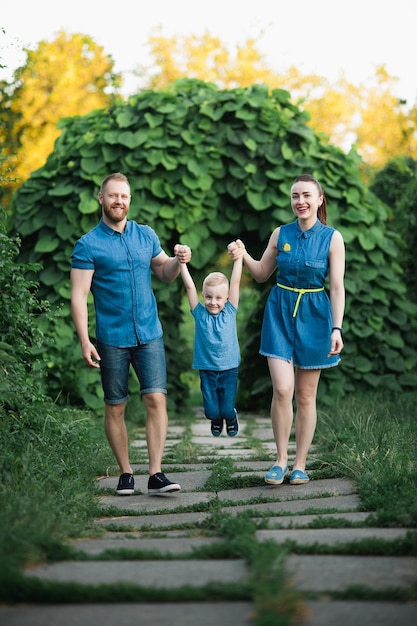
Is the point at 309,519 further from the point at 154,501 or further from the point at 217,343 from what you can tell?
the point at 217,343

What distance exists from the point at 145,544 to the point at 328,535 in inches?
27.7

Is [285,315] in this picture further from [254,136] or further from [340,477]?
[254,136]

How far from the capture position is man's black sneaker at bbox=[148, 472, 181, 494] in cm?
434

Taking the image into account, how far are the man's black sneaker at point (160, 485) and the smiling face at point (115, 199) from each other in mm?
1359

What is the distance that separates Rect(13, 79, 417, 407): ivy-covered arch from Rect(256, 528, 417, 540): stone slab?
14.0 feet

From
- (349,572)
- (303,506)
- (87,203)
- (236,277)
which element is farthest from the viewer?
(87,203)

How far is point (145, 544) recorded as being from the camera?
326 cm

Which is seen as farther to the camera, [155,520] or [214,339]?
[214,339]

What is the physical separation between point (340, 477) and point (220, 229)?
372 centimetres

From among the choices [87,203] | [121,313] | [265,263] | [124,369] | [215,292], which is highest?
[87,203]

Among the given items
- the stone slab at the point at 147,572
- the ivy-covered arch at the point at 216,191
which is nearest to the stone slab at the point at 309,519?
the stone slab at the point at 147,572

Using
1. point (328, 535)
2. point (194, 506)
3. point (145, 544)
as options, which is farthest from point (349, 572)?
point (194, 506)

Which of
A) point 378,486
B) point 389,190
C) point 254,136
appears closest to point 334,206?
point 254,136

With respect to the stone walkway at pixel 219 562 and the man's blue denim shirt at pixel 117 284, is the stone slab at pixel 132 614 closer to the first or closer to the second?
the stone walkway at pixel 219 562
